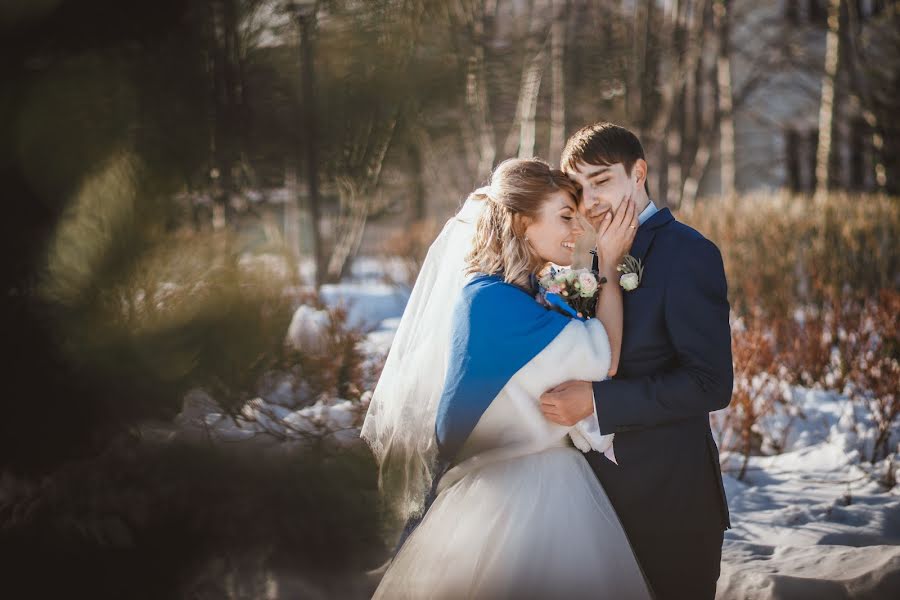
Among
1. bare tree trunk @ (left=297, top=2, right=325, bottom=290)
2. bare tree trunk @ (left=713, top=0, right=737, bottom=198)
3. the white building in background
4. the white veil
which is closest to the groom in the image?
the white veil

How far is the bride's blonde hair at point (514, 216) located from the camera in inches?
97.1

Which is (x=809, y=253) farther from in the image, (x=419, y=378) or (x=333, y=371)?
(x=419, y=378)

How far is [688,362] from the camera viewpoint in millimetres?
2221

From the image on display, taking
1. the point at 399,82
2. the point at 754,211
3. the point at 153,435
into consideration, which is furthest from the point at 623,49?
the point at 153,435

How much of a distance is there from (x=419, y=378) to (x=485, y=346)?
355 millimetres

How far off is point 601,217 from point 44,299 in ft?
5.90

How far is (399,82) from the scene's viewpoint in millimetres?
2873

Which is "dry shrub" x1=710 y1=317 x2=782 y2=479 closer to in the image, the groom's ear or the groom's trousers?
the groom's trousers

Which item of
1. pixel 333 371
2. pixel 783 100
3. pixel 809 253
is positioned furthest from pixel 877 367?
pixel 783 100

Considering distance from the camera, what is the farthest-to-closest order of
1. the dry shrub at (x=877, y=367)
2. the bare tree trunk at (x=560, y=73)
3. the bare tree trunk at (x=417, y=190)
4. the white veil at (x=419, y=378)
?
1. the bare tree trunk at (x=417, y=190)
2. the bare tree trunk at (x=560, y=73)
3. the dry shrub at (x=877, y=367)
4. the white veil at (x=419, y=378)

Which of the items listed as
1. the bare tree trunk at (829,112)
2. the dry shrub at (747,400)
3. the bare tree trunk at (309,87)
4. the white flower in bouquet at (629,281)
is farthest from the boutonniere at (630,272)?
the bare tree trunk at (829,112)

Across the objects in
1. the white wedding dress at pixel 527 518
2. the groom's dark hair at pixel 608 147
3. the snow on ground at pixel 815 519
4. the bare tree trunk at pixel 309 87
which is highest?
the bare tree trunk at pixel 309 87

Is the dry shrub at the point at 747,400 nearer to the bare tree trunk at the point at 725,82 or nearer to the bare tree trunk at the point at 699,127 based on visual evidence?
the bare tree trunk at the point at 699,127

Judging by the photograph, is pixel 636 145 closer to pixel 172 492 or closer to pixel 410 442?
pixel 410 442
